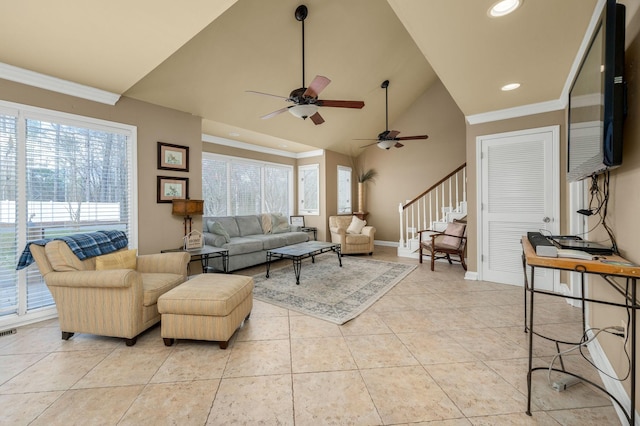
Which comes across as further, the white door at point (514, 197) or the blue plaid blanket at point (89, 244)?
the white door at point (514, 197)

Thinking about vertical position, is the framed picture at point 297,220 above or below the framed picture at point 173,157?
below

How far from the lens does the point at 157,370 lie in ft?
6.38

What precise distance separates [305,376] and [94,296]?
1.89 metres

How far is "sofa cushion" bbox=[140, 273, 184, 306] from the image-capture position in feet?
7.89

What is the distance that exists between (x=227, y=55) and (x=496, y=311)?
14.4 feet

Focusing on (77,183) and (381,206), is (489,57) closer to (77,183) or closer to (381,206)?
(77,183)

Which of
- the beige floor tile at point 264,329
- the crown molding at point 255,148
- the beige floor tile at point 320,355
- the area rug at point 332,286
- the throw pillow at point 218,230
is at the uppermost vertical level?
the crown molding at point 255,148

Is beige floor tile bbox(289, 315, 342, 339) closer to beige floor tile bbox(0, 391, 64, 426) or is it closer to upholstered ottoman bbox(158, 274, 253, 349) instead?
upholstered ottoman bbox(158, 274, 253, 349)

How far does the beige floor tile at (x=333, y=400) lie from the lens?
1.49 meters

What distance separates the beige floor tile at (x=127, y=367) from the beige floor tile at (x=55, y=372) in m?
0.07

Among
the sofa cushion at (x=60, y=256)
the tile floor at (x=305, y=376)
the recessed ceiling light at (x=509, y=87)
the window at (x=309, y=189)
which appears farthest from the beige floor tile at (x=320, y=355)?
the window at (x=309, y=189)

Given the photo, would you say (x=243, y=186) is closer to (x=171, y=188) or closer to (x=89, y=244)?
(x=171, y=188)

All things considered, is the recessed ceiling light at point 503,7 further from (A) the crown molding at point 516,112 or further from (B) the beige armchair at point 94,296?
(B) the beige armchair at point 94,296

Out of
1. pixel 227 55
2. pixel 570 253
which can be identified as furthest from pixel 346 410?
pixel 227 55
